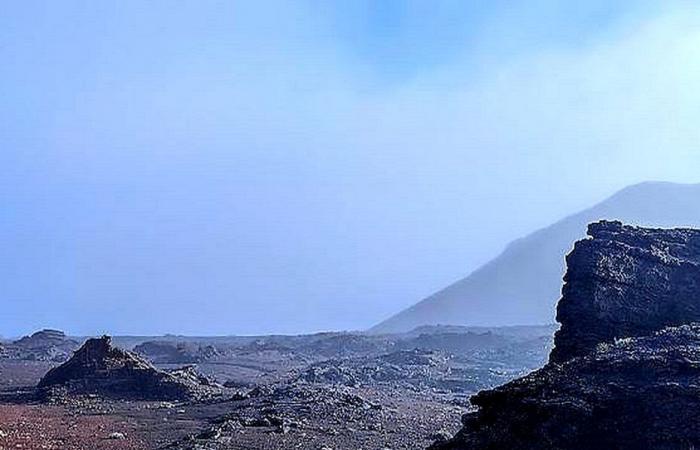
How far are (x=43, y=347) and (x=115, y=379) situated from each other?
69.3m

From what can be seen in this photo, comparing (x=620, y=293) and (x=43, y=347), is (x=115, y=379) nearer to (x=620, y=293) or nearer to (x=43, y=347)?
(x=620, y=293)

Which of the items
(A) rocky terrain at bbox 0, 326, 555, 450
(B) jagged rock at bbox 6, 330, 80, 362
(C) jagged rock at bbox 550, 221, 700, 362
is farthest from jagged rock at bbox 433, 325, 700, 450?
(B) jagged rock at bbox 6, 330, 80, 362

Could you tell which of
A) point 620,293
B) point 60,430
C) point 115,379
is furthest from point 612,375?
point 115,379

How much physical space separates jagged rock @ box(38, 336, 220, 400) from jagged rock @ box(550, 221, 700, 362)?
3086cm

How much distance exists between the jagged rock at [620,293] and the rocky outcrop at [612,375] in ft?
0.09

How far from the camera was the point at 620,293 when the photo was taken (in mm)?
20781

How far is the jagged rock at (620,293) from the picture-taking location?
20516mm

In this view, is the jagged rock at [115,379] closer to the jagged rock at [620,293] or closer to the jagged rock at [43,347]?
the jagged rock at [620,293]

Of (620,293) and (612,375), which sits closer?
(612,375)

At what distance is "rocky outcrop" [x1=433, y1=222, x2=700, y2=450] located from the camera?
14.7 meters

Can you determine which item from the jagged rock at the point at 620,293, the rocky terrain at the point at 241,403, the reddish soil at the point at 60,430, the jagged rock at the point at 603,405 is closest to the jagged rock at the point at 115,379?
the rocky terrain at the point at 241,403

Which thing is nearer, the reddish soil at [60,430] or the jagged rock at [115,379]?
the reddish soil at [60,430]

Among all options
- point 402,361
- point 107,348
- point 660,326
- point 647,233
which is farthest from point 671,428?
point 402,361

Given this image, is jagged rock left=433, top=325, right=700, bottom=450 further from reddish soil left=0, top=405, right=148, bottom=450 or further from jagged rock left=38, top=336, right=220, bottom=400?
jagged rock left=38, top=336, right=220, bottom=400
